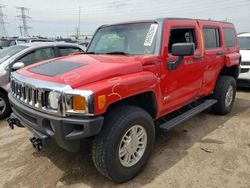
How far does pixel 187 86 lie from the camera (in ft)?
13.5

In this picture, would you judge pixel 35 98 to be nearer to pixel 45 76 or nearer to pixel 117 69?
pixel 45 76

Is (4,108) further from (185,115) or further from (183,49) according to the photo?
(183,49)

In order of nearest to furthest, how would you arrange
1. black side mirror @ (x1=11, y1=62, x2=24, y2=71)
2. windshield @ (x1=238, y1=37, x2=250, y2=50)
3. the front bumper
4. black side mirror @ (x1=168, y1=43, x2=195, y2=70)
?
the front bumper
black side mirror @ (x1=168, y1=43, x2=195, y2=70)
black side mirror @ (x1=11, y1=62, x2=24, y2=71)
windshield @ (x1=238, y1=37, x2=250, y2=50)

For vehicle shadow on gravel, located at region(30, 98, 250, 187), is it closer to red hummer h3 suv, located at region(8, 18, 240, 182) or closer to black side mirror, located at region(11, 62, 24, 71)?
red hummer h3 suv, located at region(8, 18, 240, 182)

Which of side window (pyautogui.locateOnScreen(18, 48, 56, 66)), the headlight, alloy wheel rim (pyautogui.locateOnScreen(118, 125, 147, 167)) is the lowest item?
alloy wheel rim (pyautogui.locateOnScreen(118, 125, 147, 167))

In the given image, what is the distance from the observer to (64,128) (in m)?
2.56

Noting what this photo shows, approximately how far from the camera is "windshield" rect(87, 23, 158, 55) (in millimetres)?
3542

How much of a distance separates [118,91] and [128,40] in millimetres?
1281

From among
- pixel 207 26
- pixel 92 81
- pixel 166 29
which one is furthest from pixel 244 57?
pixel 92 81

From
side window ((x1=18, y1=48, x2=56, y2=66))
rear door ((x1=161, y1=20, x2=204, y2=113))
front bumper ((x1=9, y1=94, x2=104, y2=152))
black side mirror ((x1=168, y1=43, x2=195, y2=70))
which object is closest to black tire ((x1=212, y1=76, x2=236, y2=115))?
rear door ((x1=161, y1=20, x2=204, y2=113))

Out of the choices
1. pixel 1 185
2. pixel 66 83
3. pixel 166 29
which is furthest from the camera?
pixel 166 29

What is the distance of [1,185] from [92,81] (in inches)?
68.7

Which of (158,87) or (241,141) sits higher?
(158,87)

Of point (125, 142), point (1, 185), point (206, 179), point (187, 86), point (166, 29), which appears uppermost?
point (166, 29)
